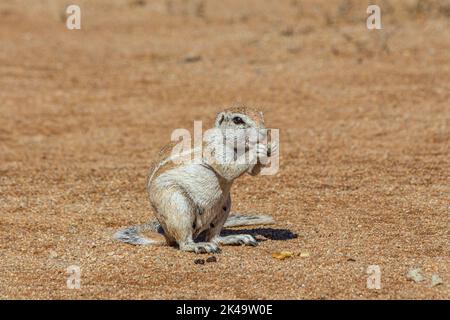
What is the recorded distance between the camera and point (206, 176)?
22.5 feet

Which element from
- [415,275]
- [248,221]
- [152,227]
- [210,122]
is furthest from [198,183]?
[210,122]

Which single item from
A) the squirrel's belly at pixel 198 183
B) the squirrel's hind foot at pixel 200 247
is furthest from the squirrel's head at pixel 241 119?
the squirrel's hind foot at pixel 200 247

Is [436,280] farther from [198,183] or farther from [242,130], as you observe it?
[198,183]

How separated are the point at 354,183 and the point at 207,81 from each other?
531 cm

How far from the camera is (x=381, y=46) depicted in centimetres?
1527

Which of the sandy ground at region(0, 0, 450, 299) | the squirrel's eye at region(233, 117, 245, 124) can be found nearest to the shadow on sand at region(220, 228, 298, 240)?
the sandy ground at region(0, 0, 450, 299)

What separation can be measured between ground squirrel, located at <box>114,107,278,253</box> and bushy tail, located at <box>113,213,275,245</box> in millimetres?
282

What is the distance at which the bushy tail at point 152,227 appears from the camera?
23.8 ft

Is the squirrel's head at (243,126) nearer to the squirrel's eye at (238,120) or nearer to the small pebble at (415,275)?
the squirrel's eye at (238,120)

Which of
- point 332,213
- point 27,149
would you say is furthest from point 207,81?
point 332,213

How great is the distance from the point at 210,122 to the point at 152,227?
5016mm

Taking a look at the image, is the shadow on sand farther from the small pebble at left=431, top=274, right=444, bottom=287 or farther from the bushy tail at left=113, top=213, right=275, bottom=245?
the small pebble at left=431, top=274, right=444, bottom=287

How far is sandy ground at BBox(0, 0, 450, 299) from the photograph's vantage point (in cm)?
657
